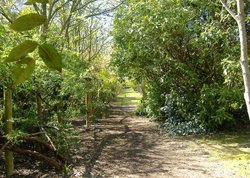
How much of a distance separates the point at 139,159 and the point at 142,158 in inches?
3.8

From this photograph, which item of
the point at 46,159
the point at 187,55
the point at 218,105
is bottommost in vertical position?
the point at 46,159

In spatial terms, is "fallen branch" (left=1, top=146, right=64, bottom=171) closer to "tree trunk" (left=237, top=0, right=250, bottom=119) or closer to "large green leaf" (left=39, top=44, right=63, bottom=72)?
"tree trunk" (left=237, top=0, right=250, bottom=119)

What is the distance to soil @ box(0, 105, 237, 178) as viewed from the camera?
4.83 metres

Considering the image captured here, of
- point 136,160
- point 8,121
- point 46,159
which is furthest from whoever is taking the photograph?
point 136,160

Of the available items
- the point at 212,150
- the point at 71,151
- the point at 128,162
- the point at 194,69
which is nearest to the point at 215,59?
the point at 194,69

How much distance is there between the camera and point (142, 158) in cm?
579

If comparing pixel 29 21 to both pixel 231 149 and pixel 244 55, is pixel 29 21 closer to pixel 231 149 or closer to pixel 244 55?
pixel 244 55

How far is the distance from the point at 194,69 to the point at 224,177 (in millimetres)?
4132

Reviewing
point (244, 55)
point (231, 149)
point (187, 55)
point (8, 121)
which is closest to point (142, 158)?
point (231, 149)

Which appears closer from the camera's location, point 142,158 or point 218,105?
point 142,158

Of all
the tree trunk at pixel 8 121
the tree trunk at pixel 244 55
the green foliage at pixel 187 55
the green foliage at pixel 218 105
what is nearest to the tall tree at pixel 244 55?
the tree trunk at pixel 244 55

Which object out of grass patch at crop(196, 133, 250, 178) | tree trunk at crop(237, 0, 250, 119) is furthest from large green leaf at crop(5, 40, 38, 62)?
grass patch at crop(196, 133, 250, 178)

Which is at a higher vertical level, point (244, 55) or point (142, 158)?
point (244, 55)

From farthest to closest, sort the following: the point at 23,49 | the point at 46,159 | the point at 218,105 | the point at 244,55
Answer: the point at 218,105, the point at 46,159, the point at 244,55, the point at 23,49
